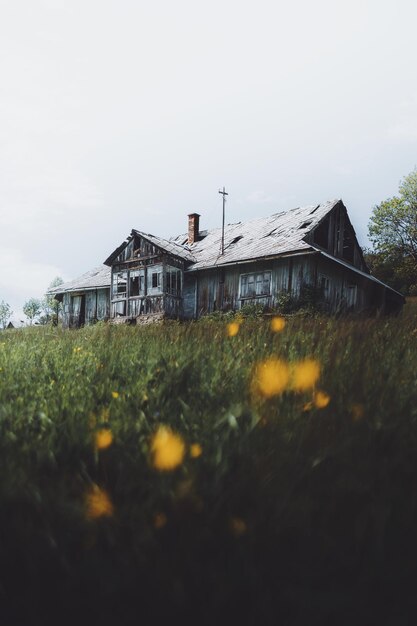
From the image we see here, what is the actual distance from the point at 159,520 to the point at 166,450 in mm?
436

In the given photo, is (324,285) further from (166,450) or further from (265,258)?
(166,450)

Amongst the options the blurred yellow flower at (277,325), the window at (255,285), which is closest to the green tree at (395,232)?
the window at (255,285)

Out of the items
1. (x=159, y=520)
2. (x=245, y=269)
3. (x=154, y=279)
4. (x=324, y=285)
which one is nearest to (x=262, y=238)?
(x=245, y=269)

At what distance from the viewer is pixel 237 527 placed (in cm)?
181

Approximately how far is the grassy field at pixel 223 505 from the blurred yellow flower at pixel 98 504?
0.01 m

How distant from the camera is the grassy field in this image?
64.1 inches

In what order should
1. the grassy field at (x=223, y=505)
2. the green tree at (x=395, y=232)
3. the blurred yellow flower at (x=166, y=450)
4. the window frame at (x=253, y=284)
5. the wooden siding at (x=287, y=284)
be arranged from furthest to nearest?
the green tree at (x=395, y=232)
the window frame at (x=253, y=284)
the wooden siding at (x=287, y=284)
the blurred yellow flower at (x=166, y=450)
the grassy field at (x=223, y=505)

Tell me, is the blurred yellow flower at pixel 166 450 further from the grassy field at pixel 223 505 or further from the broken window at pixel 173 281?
the broken window at pixel 173 281

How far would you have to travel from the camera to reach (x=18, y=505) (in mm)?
2033

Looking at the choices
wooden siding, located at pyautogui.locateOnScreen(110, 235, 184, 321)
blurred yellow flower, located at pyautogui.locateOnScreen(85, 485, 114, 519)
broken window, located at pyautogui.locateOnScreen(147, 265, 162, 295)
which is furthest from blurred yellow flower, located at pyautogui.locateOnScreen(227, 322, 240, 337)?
broken window, located at pyautogui.locateOnScreen(147, 265, 162, 295)

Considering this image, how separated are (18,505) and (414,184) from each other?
→ 41901 mm

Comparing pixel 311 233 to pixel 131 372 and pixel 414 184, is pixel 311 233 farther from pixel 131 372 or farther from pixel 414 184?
pixel 414 184

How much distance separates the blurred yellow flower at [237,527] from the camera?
180cm

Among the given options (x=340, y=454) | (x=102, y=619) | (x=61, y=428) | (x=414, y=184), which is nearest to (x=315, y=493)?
(x=340, y=454)
